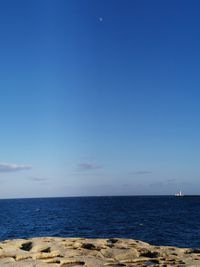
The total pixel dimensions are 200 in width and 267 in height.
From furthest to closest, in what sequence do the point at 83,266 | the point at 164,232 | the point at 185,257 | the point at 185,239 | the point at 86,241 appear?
the point at 164,232 → the point at 185,239 → the point at 86,241 → the point at 185,257 → the point at 83,266

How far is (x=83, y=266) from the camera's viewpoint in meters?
22.0

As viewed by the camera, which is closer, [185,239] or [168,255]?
[168,255]

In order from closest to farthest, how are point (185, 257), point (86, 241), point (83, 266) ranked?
1. point (83, 266)
2. point (185, 257)
3. point (86, 241)

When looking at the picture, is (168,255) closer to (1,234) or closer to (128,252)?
(128,252)

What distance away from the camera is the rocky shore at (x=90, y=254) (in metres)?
22.9

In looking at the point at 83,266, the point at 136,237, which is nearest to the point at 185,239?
the point at 136,237

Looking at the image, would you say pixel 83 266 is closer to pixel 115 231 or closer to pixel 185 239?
pixel 185 239

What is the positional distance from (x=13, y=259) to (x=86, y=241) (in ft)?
28.5

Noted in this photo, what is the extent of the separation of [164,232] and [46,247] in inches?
1636

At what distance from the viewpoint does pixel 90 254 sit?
1000 inches

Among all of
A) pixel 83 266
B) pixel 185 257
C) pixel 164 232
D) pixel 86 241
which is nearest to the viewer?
pixel 83 266

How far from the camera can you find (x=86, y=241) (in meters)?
30.9

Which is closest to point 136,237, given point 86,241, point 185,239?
point 185,239

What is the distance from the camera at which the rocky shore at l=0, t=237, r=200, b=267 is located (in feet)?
75.1
